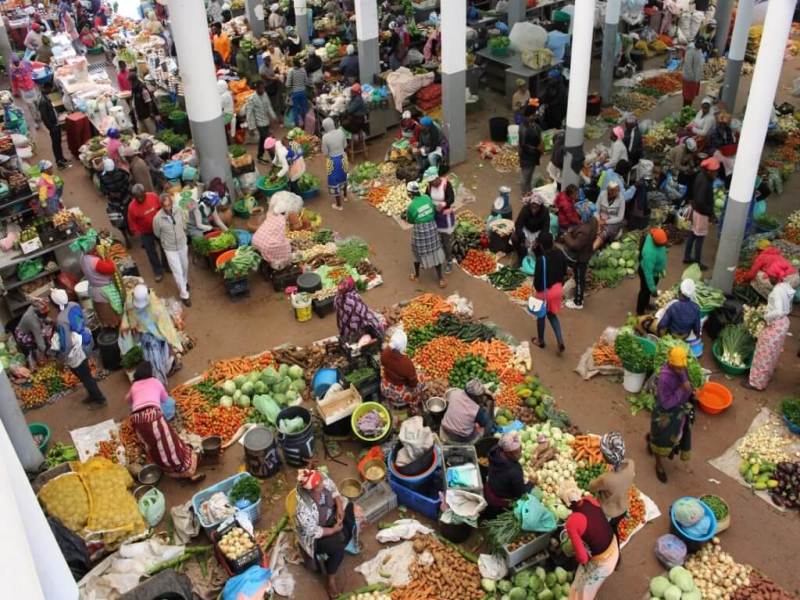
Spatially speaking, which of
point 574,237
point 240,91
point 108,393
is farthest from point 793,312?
point 240,91

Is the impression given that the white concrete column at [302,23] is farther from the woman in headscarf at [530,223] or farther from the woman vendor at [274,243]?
the woman in headscarf at [530,223]

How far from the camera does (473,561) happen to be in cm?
740

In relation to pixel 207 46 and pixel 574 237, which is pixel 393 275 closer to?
pixel 574 237

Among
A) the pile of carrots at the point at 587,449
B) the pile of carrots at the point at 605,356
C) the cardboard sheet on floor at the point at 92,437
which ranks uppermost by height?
the pile of carrots at the point at 605,356

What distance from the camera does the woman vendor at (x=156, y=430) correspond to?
26.2 ft

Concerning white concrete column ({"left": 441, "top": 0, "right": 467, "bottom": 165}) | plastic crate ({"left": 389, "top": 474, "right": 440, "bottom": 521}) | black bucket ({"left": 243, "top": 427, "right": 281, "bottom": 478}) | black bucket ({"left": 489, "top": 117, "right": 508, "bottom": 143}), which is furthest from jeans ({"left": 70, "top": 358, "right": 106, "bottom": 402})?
black bucket ({"left": 489, "top": 117, "right": 508, "bottom": 143})

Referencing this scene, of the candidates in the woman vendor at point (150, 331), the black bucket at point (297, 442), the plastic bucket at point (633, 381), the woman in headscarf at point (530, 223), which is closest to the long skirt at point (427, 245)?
the woman in headscarf at point (530, 223)

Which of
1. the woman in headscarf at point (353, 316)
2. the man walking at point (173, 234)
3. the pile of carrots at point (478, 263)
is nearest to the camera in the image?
the woman in headscarf at point (353, 316)

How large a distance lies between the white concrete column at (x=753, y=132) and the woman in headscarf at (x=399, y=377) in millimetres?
4731

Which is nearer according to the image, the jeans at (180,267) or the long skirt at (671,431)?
the long skirt at (671,431)

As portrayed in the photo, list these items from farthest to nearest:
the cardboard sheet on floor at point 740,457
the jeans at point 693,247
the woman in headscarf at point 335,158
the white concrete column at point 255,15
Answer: the white concrete column at point 255,15 < the woman in headscarf at point 335,158 < the jeans at point 693,247 < the cardboard sheet on floor at point 740,457

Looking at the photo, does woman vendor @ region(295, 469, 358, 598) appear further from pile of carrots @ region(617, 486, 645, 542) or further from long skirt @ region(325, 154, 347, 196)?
long skirt @ region(325, 154, 347, 196)

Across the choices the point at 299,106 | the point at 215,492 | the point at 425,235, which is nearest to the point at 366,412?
A: the point at 215,492

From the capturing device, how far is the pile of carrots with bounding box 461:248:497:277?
38.4 feet
